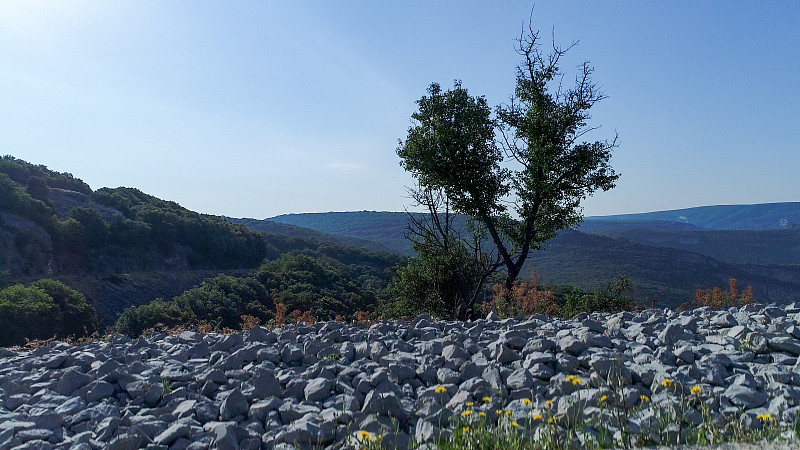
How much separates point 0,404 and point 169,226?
92.4 feet

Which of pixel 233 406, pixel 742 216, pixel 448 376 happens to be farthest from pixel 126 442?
pixel 742 216

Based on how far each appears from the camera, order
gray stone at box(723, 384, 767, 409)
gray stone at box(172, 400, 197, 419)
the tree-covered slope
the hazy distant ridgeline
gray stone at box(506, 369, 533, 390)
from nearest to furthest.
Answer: gray stone at box(723, 384, 767, 409), gray stone at box(172, 400, 197, 419), gray stone at box(506, 369, 533, 390), the tree-covered slope, the hazy distant ridgeline

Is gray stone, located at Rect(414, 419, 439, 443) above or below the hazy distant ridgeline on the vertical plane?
above

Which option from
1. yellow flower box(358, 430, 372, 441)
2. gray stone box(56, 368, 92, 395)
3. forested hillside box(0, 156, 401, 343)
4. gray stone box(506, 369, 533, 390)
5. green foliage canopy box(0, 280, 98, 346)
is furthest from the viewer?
forested hillside box(0, 156, 401, 343)

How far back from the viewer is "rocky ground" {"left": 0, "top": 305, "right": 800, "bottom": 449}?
3.75 m

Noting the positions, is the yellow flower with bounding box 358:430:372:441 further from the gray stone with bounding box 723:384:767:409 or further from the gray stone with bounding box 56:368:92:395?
the gray stone with bounding box 56:368:92:395

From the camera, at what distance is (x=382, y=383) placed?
4.46m

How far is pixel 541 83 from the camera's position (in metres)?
11.8

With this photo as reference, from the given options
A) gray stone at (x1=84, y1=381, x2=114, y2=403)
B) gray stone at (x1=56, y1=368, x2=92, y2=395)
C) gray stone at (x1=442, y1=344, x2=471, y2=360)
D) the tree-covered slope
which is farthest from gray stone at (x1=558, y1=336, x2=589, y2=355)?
the tree-covered slope

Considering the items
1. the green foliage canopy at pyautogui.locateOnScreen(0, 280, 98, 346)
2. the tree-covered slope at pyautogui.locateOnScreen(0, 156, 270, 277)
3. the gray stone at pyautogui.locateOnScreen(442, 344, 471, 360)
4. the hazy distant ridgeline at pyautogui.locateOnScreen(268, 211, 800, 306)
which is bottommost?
the hazy distant ridgeline at pyautogui.locateOnScreen(268, 211, 800, 306)

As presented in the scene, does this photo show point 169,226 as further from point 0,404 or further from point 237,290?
point 0,404

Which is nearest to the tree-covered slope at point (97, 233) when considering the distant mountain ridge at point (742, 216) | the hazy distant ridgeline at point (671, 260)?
the hazy distant ridgeline at point (671, 260)

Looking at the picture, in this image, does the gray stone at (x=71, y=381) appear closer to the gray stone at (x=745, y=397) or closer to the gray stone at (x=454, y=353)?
the gray stone at (x=454, y=353)

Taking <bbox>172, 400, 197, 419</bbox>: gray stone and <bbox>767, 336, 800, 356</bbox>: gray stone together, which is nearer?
<bbox>172, 400, 197, 419</bbox>: gray stone
